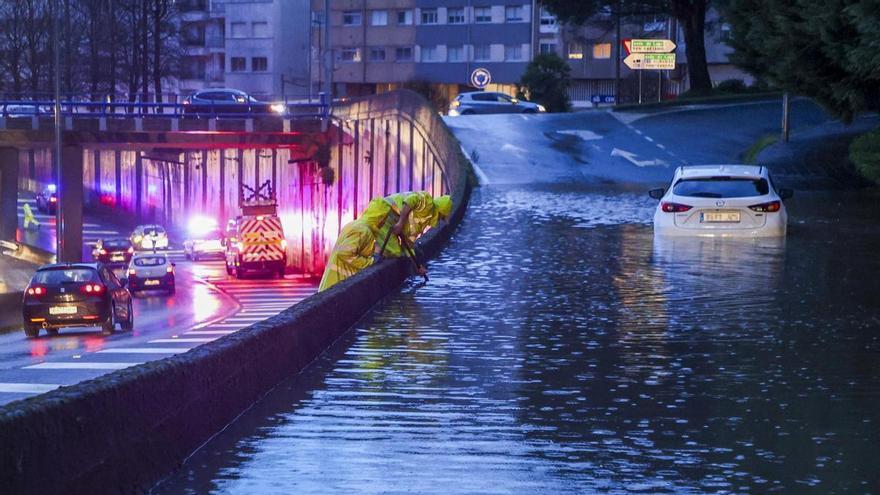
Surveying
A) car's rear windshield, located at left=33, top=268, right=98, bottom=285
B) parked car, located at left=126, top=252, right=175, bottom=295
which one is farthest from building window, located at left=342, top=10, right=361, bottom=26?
car's rear windshield, located at left=33, top=268, right=98, bottom=285

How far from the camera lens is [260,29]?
112 m

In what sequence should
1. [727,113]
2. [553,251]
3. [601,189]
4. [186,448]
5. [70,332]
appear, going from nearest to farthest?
[186,448] < [553,251] < [70,332] < [601,189] < [727,113]

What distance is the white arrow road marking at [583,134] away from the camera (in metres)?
46.3

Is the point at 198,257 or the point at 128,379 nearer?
the point at 128,379

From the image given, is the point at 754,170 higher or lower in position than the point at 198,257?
higher

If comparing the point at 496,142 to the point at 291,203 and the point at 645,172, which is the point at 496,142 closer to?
the point at 645,172

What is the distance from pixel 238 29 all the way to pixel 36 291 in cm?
8391

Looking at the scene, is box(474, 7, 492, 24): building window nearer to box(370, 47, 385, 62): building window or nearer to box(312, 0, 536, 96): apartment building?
box(312, 0, 536, 96): apartment building

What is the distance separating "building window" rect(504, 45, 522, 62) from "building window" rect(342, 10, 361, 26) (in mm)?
11555

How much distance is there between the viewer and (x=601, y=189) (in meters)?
36.2

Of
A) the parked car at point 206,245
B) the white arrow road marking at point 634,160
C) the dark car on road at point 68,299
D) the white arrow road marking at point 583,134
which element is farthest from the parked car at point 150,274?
the parked car at point 206,245

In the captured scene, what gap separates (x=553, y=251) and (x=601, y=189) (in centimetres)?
1450

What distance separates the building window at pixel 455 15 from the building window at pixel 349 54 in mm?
7026

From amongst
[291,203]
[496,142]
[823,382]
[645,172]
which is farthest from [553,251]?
[291,203]
